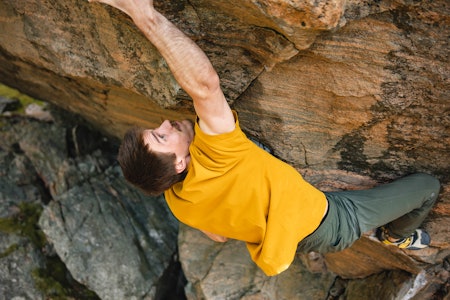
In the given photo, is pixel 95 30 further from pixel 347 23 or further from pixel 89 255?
pixel 89 255

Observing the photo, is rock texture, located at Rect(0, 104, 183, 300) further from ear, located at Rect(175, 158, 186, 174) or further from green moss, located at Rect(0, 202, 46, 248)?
ear, located at Rect(175, 158, 186, 174)

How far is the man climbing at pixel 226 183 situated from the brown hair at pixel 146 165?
0.01 m

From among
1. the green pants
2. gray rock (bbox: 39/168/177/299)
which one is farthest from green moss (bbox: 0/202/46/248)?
the green pants

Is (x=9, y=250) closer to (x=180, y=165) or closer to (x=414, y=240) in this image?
(x=180, y=165)

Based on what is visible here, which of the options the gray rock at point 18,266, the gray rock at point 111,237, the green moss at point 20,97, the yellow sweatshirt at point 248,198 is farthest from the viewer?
the green moss at point 20,97

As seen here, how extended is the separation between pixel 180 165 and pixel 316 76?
199 centimetres

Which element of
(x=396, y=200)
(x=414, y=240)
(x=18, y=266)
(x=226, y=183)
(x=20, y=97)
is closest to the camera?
(x=226, y=183)

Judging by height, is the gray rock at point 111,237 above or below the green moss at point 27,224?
above

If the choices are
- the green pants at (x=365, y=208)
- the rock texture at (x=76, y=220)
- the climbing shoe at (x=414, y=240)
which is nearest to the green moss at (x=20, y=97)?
the rock texture at (x=76, y=220)

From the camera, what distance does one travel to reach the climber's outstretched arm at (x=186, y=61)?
4250 millimetres

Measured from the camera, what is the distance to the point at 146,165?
189 inches

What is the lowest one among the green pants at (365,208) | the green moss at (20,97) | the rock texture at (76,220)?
the rock texture at (76,220)

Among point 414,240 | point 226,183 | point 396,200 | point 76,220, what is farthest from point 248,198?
point 76,220

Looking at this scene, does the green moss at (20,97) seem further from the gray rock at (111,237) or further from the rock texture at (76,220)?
the gray rock at (111,237)
